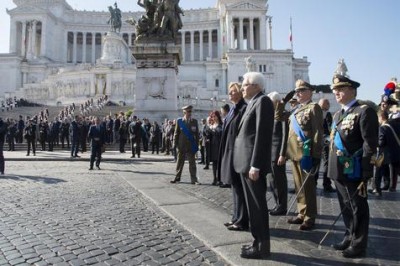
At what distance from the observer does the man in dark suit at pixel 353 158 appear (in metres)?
4.25

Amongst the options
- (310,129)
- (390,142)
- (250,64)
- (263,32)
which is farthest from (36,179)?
(263,32)

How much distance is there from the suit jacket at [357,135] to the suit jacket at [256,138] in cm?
95

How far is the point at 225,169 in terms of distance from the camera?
16.5ft

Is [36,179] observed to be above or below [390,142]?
below

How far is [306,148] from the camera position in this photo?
18.2ft

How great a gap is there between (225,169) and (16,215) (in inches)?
144

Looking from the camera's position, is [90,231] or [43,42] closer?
[90,231]

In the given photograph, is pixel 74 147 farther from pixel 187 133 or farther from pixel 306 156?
pixel 306 156

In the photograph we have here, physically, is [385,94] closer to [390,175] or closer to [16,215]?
[390,175]

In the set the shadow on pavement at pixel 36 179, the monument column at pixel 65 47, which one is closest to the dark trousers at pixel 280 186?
the shadow on pavement at pixel 36 179

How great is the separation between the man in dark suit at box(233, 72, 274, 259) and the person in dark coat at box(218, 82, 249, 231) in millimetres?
387

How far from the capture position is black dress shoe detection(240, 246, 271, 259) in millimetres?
4080

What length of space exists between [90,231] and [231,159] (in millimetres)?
2245

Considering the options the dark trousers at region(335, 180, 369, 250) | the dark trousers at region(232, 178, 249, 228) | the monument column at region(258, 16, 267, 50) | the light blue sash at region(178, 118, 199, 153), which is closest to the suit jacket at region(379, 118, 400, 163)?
the light blue sash at region(178, 118, 199, 153)
